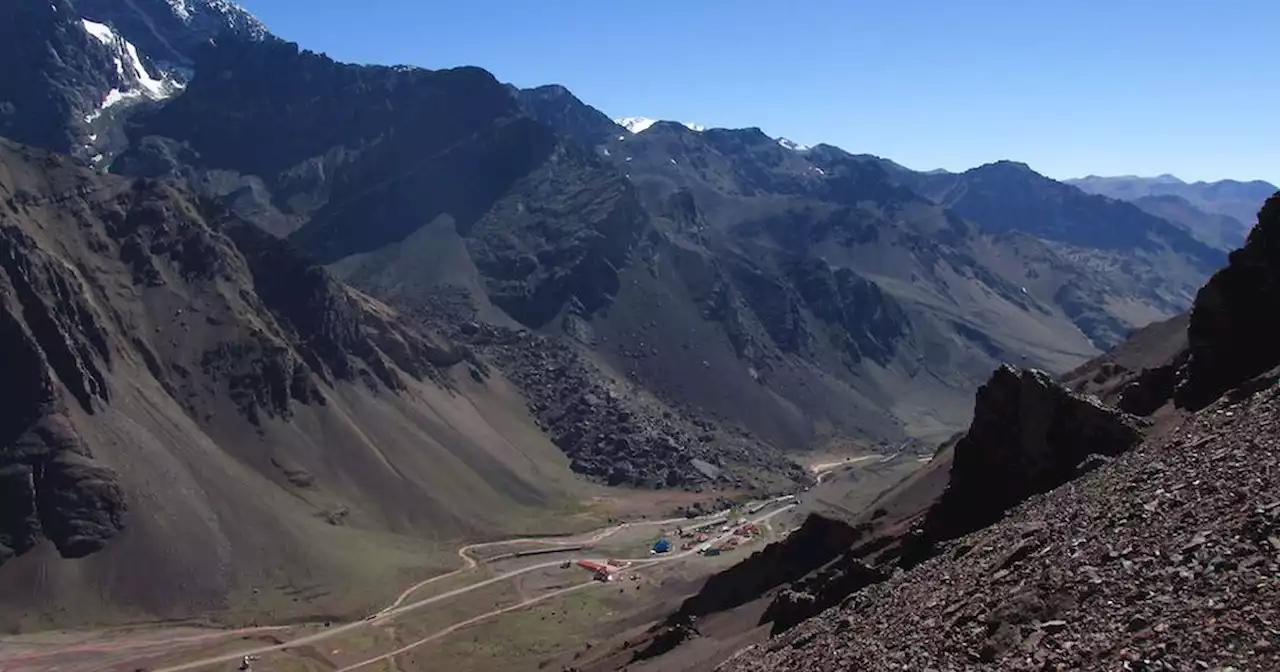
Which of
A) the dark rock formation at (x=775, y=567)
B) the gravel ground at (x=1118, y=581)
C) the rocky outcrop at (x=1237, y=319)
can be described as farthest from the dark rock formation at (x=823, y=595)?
the dark rock formation at (x=775, y=567)

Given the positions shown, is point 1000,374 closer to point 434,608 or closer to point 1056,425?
point 1056,425

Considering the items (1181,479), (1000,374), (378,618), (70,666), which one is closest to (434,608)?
(378,618)

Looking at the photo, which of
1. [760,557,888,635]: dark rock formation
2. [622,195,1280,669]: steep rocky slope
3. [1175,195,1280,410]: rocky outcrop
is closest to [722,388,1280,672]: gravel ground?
[622,195,1280,669]: steep rocky slope

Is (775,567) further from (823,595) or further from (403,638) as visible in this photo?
(403,638)

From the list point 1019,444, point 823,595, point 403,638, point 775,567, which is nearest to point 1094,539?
point 1019,444

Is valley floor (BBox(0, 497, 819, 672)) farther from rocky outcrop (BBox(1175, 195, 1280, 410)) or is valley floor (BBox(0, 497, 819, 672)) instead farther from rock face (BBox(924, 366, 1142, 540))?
rocky outcrop (BBox(1175, 195, 1280, 410))
